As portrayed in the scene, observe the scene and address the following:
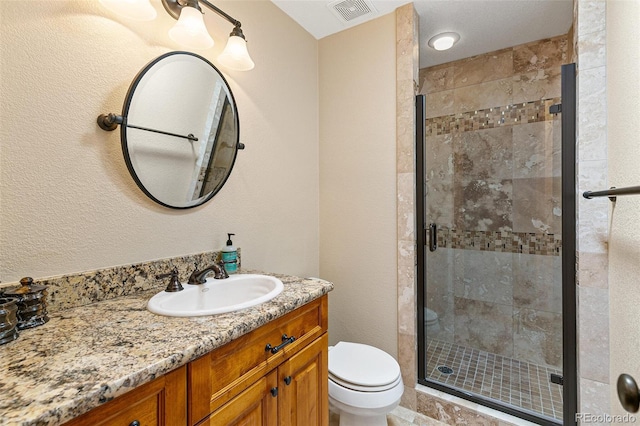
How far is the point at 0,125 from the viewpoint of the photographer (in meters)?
0.83

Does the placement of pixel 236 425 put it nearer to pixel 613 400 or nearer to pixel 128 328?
pixel 128 328

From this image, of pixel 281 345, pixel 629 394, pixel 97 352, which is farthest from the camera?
pixel 281 345

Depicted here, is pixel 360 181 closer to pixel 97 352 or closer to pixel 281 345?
pixel 281 345

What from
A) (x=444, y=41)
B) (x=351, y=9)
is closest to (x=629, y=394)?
(x=351, y=9)

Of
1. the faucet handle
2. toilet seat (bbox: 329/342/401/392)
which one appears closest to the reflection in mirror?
the faucet handle

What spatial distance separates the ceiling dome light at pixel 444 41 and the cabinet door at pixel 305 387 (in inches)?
82.7

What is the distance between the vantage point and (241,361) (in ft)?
2.75

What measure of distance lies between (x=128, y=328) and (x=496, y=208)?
239 cm

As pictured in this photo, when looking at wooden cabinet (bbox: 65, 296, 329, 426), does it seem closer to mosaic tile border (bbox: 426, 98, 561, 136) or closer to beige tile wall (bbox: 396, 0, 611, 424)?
beige tile wall (bbox: 396, 0, 611, 424)

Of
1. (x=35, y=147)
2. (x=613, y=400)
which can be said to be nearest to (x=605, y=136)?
(x=613, y=400)

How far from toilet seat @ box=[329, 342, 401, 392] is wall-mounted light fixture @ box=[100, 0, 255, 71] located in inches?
61.6

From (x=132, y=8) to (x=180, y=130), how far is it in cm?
44

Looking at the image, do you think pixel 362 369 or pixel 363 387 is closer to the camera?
pixel 363 387

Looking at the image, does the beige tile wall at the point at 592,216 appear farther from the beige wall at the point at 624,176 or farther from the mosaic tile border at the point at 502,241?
the mosaic tile border at the point at 502,241
